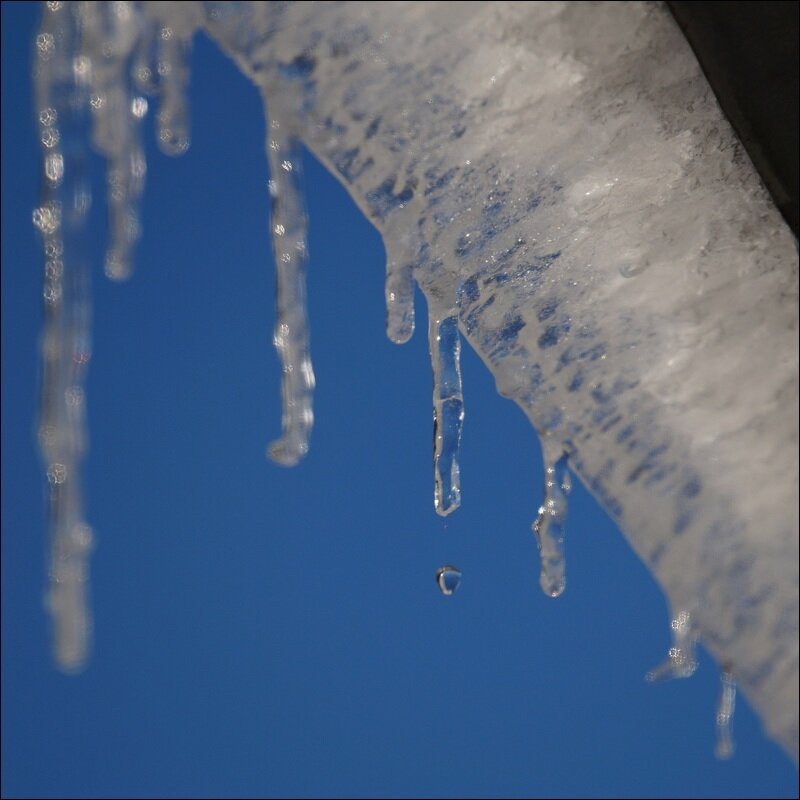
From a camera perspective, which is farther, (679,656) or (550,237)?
(679,656)

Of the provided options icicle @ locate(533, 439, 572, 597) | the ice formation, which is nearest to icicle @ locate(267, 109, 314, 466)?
the ice formation

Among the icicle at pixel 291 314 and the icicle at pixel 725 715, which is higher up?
the icicle at pixel 291 314

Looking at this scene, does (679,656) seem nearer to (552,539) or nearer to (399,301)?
(552,539)

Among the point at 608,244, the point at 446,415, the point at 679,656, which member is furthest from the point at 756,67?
the point at 679,656

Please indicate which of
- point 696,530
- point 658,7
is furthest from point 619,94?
point 696,530

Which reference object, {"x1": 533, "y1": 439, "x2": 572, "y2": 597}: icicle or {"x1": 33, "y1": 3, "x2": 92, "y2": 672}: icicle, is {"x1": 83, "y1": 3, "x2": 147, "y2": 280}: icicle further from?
{"x1": 533, "y1": 439, "x2": 572, "y2": 597}: icicle

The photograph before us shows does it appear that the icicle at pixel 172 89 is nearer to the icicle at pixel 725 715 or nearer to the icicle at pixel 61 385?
the icicle at pixel 61 385

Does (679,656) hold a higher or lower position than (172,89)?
lower

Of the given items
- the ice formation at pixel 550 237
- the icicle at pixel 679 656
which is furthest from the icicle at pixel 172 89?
the icicle at pixel 679 656
